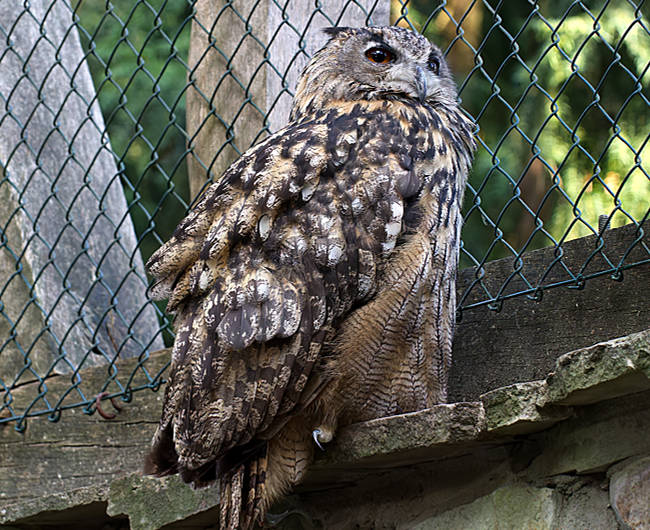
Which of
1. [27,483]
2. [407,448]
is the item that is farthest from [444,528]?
[27,483]

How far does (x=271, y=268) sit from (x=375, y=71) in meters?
0.82

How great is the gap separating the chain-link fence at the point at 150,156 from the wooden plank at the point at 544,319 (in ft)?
0.08

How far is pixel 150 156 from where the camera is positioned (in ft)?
12.4

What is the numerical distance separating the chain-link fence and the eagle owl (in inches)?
11.6

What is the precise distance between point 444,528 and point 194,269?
88 centimetres

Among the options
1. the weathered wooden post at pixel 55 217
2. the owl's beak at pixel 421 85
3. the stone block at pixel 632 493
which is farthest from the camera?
the weathered wooden post at pixel 55 217

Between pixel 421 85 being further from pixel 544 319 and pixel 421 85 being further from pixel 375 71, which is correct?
pixel 544 319

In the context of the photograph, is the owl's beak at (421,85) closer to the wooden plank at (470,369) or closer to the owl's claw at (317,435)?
the wooden plank at (470,369)

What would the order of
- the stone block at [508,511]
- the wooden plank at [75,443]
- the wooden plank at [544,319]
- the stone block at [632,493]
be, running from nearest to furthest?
the stone block at [632,493] → the stone block at [508,511] → the wooden plank at [544,319] → the wooden plank at [75,443]

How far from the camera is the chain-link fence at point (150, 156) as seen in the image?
269 centimetres

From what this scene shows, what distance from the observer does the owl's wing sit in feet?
7.45

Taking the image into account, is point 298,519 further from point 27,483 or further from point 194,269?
point 27,483

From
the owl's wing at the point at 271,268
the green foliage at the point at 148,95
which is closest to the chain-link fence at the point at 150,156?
the owl's wing at the point at 271,268

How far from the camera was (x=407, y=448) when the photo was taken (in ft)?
7.15
